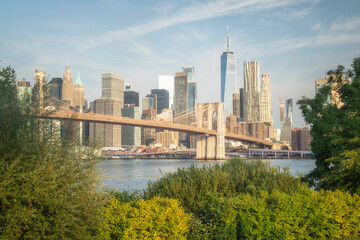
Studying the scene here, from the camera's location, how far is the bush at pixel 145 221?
8.19 m

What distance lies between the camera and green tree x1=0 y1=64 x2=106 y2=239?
6520 millimetres

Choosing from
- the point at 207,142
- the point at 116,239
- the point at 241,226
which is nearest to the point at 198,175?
the point at 241,226

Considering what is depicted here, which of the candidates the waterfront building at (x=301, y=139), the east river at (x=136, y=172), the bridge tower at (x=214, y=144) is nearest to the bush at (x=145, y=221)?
the east river at (x=136, y=172)

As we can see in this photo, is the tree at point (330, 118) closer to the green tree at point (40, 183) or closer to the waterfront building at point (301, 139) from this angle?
the green tree at point (40, 183)

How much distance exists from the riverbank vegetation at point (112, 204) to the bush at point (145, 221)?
23mm

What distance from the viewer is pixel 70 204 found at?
6.90m

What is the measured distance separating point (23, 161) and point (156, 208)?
313cm

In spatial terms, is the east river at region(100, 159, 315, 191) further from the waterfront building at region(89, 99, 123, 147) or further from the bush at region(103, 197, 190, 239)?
the waterfront building at region(89, 99, 123, 147)

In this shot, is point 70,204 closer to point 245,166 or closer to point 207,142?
point 245,166

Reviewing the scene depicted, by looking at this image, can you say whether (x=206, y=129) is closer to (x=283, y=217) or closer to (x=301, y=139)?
→ (x=301, y=139)

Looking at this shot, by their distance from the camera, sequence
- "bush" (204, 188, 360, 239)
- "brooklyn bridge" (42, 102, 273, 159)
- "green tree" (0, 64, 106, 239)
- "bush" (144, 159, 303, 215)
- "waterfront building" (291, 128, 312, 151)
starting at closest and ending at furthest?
"green tree" (0, 64, 106, 239) < "bush" (204, 188, 360, 239) < "bush" (144, 159, 303, 215) < "brooklyn bridge" (42, 102, 273, 159) < "waterfront building" (291, 128, 312, 151)

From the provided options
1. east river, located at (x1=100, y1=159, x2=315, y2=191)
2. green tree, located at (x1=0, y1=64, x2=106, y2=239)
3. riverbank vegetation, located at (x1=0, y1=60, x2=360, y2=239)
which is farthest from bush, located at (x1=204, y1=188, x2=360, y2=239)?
green tree, located at (x1=0, y1=64, x2=106, y2=239)

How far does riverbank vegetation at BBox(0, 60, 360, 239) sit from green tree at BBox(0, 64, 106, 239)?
0.06ft

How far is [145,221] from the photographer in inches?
326
